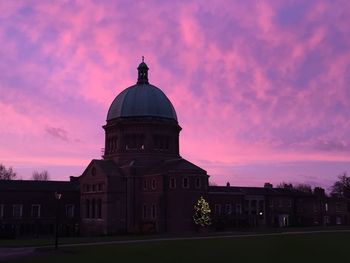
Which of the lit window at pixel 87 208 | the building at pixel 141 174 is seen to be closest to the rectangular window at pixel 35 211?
the building at pixel 141 174

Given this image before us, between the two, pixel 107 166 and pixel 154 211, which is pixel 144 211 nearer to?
pixel 154 211

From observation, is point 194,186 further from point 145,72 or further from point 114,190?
point 145,72

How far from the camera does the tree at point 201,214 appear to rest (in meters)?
72.6

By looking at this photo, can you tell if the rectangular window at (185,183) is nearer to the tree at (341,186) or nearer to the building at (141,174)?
the building at (141,174)

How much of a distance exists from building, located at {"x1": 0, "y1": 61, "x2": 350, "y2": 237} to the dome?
0.16 meters

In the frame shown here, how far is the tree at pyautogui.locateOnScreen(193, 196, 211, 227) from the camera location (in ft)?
238

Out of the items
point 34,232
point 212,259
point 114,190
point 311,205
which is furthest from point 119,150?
point 212,259

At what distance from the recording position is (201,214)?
239ft

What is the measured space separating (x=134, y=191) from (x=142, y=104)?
1418cm

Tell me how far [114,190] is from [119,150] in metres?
7.03

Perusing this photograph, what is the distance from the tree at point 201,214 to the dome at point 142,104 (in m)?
17.0

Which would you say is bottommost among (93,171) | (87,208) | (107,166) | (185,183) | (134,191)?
(87,208)

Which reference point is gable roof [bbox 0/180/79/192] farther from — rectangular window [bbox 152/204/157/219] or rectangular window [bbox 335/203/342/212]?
rectangular window [bbox 335/203/342/212]

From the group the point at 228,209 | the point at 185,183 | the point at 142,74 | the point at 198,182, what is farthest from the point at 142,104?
the point at 228,209
